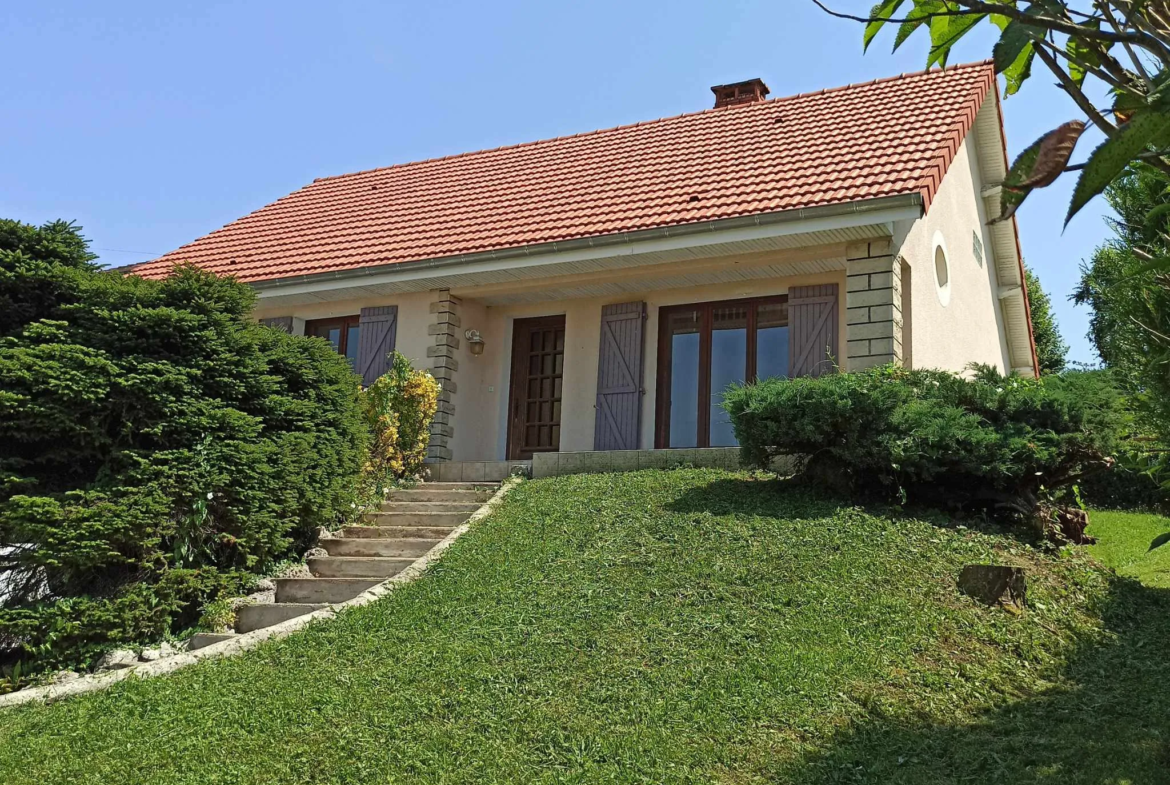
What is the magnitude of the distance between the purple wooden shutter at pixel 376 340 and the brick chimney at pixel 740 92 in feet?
22.9

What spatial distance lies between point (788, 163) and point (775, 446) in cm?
512

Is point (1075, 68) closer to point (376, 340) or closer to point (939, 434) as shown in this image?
point (939, 434)

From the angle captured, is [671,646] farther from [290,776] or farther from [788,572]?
[290,776]

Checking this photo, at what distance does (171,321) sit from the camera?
8.45 metres

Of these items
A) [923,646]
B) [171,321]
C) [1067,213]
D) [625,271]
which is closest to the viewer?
[1067,213]

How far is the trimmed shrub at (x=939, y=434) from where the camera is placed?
28.6 ft

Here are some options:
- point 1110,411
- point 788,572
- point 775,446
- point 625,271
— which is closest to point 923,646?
point 788,572

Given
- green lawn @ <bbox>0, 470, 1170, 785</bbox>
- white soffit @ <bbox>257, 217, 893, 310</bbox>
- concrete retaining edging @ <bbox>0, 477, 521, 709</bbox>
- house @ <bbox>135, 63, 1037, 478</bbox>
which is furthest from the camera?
house @ <bbox>135, 63, 1037, 478</bbox>

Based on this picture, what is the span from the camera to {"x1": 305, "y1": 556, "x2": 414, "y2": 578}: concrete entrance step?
9.27m

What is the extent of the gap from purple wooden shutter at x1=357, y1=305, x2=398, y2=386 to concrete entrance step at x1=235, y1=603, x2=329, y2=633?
608cm

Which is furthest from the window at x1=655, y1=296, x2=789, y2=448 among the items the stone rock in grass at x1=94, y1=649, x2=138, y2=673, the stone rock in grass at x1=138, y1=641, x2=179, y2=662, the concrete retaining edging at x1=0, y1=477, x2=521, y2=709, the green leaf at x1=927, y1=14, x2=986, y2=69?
the green leaf at x1=927, y1=14, x2=986, y2=69

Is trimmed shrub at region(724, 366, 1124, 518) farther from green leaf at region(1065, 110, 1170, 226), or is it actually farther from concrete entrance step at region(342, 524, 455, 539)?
green leaf at region(1065, 110, 1170, 226)

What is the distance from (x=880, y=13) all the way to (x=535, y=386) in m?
12.2

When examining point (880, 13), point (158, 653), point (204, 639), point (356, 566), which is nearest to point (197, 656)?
point (158, 653)
